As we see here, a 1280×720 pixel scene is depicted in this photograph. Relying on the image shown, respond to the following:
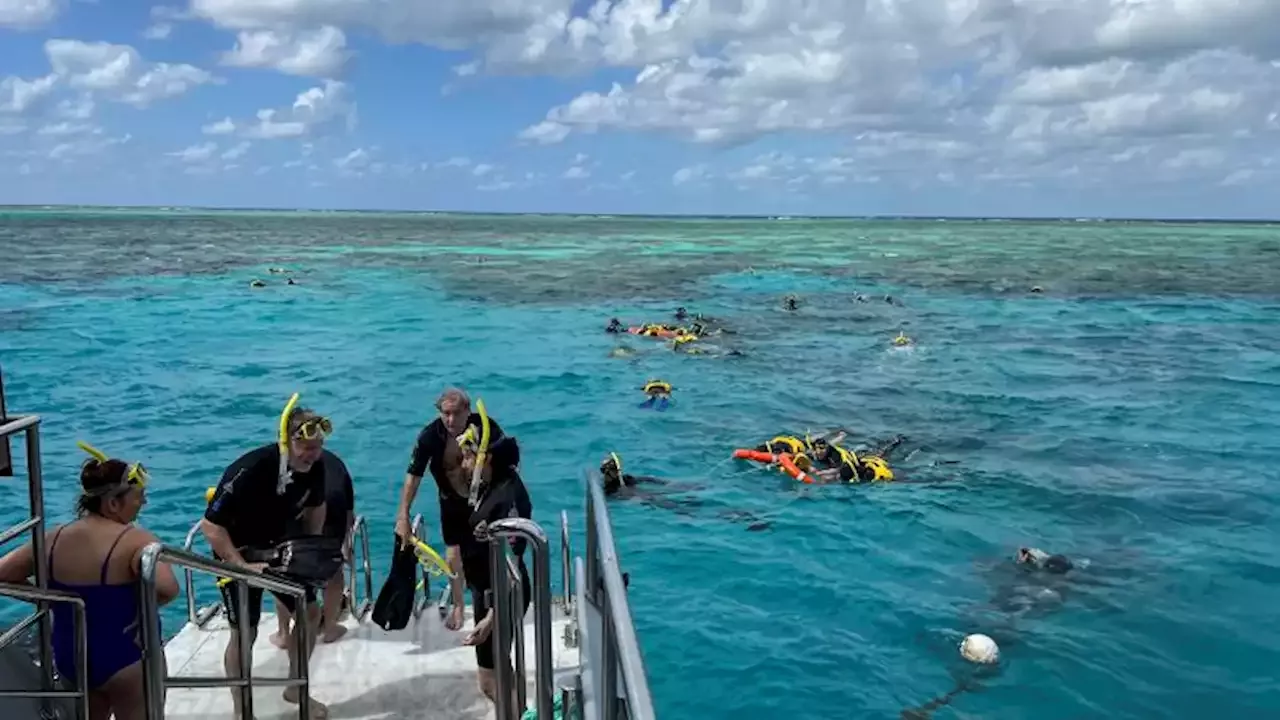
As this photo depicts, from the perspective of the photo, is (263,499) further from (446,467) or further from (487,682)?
(487,682)

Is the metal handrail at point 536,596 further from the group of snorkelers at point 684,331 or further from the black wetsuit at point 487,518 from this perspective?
the group of snorkelers at point 684,331

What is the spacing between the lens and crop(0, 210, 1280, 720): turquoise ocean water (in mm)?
8930

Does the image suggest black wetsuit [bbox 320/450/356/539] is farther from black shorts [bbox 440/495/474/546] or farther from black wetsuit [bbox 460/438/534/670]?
black wetsuit [bbox 460/438/534/670]

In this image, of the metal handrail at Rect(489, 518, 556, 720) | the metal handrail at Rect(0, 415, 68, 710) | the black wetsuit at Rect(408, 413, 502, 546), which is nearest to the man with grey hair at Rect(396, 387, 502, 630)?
the black wetsuit at Rect(408, 413, 502, 546)

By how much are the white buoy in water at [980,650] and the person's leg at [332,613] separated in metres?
5.37

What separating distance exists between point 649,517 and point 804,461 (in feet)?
9.53

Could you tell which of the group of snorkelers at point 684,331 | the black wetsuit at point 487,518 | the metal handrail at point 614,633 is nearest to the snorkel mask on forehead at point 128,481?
the black wetsuit at point 487,518

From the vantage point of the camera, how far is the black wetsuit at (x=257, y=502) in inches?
186

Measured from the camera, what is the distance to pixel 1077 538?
11.8m

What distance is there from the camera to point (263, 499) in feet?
15.8

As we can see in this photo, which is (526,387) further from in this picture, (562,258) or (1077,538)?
(562,258)

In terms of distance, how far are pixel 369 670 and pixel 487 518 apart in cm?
147

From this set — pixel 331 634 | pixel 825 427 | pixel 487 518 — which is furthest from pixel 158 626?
Answer: pixel 825 427

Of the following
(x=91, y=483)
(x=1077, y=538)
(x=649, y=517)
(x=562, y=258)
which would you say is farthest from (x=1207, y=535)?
(x=562, y=258)
